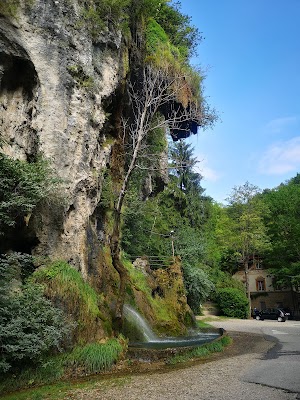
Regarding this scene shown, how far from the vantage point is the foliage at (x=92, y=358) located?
8008mm

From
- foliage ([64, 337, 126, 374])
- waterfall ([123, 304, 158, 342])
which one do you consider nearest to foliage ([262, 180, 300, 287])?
waterfall ([123, 304, 158, 342])

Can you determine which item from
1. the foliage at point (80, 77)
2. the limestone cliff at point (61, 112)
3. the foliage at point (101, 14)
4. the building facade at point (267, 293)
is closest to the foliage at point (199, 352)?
the limestone cliff at point (61, 112)

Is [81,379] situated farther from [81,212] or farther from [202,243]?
[202,243]

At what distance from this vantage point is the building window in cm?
4903

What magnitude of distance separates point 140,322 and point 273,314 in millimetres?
23372

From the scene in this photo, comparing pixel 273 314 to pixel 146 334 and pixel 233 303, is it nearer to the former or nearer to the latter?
pixel 233 303

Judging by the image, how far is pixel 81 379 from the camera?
752 cm

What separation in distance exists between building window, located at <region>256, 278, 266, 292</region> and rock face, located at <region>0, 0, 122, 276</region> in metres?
41.8

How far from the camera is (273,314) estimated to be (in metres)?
33.4

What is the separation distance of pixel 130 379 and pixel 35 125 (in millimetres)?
7765

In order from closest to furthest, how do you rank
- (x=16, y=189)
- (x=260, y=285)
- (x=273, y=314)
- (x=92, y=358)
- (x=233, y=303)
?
(x=92, y=358), (x=16, y=189), (x=273, y=314), (x=233, y=303), (x=260, y=285)

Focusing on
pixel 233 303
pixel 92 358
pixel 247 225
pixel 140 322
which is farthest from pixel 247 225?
pixel 92 358

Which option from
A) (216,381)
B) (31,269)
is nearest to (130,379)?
(216,381)

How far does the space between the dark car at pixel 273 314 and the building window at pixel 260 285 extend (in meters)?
14.3
